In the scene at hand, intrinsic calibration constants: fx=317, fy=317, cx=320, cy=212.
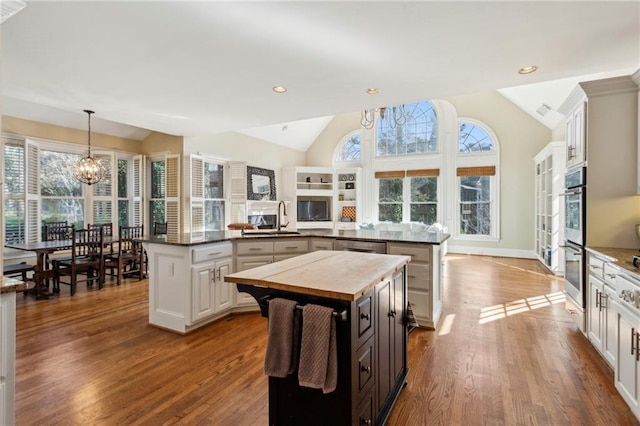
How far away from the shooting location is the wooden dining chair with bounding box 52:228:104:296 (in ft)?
14.8

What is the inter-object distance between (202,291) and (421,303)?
2258 mm

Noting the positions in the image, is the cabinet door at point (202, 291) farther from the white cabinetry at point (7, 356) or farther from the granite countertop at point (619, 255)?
the granite countertop at point (619, 255)

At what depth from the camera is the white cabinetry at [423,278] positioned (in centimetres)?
322

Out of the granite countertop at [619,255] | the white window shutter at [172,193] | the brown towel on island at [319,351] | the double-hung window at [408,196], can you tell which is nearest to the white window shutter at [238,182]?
the white window shutter at [172,193]

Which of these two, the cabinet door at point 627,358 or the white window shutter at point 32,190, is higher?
the white window shutter at point 32,190

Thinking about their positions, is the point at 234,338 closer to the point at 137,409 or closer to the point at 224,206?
the point at 137,409

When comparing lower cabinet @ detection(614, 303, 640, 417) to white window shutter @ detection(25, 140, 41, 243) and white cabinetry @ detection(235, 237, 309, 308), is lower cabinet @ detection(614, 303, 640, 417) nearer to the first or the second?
white cabinetry @ detection(235, 237, 309, 308)

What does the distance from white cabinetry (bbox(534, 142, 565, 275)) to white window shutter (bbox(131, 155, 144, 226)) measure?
7.45 m

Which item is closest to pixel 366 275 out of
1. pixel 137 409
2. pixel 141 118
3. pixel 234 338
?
pixel 137 409

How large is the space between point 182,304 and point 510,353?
9.99ft

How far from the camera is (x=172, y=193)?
5.99 meters

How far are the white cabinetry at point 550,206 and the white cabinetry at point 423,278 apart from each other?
2976mm

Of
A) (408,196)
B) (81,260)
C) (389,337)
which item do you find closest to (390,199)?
(408,196)

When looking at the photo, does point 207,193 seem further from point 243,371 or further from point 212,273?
point 243,371
